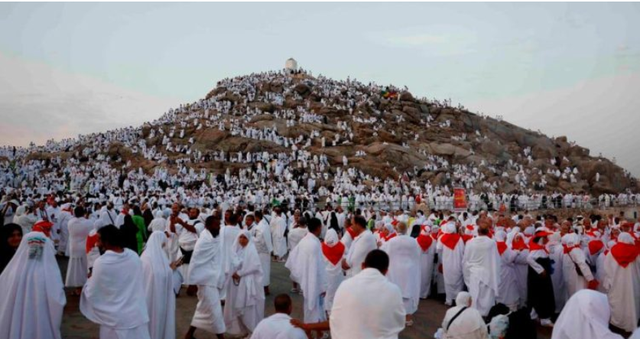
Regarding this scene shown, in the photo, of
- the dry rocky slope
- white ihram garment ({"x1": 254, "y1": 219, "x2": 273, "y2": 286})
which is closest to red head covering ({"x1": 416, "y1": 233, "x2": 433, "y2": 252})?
white ihram garment ({"x1": 254, "y1": 219, "x2": 273, "y2": 286})

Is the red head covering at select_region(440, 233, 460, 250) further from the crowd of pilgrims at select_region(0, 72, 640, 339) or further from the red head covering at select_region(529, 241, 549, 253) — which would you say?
the red head covering at select_region(529, 241, 549, 253)

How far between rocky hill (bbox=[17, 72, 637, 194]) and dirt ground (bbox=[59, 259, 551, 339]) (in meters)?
32.9

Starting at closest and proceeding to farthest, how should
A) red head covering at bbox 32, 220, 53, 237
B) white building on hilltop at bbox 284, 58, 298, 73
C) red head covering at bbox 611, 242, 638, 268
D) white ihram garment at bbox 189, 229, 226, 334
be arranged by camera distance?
white ihram garment at bbox 189, 229, 226, 334 < red head covering at bbox 32, 220, 53, 237 < red head covering at bbox 611, 242, 638, 268 < white building on hilltop at bbox 284, 58, 298, 73

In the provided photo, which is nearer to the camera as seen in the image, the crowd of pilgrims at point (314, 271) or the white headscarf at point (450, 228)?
the crowd of pilgrims at point (314, 271)

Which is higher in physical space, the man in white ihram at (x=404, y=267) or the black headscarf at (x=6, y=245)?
the black headscarf at (x=6, y=245)

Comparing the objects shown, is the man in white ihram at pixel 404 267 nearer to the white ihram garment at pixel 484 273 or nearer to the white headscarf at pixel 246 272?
the white ihram garment at pixel 484 273

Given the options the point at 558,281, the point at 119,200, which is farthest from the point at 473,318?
the point at 119,200

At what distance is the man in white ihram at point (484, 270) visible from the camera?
8.38 m

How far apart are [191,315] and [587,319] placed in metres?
6.44

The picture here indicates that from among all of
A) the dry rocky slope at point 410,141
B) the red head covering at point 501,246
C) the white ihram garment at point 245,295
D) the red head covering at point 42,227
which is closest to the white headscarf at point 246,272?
the white ihram garment at point 245,295

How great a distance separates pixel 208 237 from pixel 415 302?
12.2 feet

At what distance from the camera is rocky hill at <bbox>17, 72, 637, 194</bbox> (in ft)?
157

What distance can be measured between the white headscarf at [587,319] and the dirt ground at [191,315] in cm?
389

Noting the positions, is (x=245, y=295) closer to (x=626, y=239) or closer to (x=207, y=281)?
(x=207, y=281)
